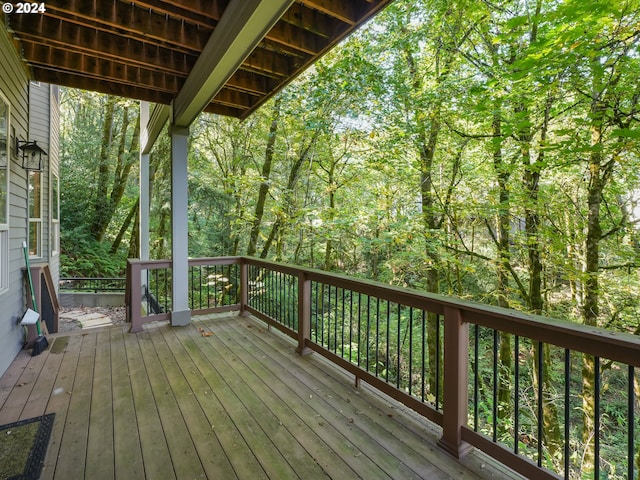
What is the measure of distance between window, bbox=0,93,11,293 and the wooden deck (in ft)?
3.17

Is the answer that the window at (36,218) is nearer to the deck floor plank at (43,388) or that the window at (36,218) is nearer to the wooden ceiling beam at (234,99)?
the deck floor plank at (43,388)

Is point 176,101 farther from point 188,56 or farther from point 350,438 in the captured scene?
point 350,438

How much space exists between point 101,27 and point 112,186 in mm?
10224

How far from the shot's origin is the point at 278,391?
9.07ft

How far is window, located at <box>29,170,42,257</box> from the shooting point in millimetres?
4996

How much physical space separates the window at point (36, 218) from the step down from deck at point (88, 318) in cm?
212

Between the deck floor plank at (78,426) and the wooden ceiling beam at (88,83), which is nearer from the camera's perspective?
the deck floor plank at (78,426)

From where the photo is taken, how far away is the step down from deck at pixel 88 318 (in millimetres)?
6824

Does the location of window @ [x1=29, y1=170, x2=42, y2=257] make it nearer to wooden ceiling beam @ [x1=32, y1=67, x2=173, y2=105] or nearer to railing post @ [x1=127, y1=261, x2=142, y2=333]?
wooden ceiling beam @ [x1=32, y1=67, x2=173, y2=105]

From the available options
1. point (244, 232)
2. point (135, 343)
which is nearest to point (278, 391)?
point (135, 343)

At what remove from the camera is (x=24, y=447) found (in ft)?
6.63

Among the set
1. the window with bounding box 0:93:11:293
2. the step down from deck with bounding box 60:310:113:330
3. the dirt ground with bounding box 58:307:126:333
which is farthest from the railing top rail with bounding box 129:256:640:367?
the step down from deck with bounding box 60:310:113:330

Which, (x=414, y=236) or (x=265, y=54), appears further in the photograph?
(x=414, y=236)

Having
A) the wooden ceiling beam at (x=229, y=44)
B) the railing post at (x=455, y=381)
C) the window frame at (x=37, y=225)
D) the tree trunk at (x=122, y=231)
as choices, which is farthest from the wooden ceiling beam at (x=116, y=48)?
the tree trunk at (x=122, y=231)
